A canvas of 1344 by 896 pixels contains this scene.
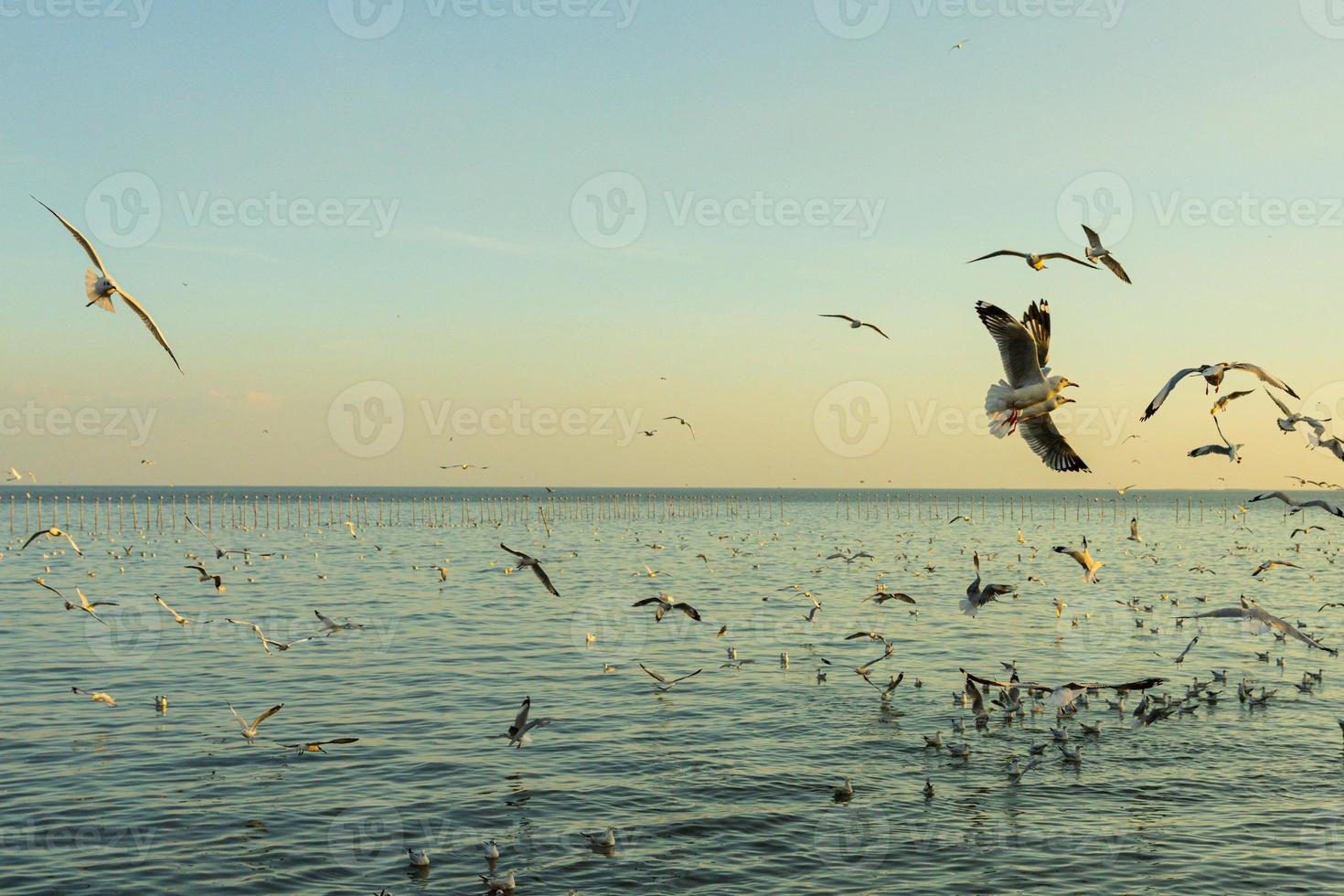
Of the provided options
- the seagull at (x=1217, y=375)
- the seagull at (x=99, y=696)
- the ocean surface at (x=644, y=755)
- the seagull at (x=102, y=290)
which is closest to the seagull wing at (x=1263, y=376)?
the seagull at (x=1217, y=375)

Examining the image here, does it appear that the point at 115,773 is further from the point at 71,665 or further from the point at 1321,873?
the point at 1321,873

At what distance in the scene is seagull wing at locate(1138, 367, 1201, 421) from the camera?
1342 centimetres

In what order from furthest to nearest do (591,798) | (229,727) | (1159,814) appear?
(229,727), (591,798), (1159,814)

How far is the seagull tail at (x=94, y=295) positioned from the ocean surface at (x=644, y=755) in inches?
330

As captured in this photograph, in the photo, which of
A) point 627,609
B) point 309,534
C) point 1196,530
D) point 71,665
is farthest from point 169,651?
point 1196,530

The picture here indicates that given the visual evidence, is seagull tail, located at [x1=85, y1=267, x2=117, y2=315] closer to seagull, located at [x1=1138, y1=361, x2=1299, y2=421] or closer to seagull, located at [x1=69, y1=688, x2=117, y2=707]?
seagull, located at [x1=69, y1=688, x2=117, y2=707]

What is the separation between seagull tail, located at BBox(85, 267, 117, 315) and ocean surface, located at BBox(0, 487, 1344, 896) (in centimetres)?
838

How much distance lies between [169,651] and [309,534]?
77.3 meters

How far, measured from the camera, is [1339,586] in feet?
186

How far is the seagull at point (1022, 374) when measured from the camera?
16.4 metres

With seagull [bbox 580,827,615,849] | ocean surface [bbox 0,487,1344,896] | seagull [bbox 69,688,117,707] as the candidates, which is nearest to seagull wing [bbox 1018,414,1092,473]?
ocean surface [bbox 0,487,1344,896]

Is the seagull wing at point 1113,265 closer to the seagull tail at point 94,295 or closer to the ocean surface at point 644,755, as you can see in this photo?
the ocean surface at point 644,755

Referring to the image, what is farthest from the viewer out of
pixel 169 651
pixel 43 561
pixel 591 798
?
pixel 43 561

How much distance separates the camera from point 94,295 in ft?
51.3
